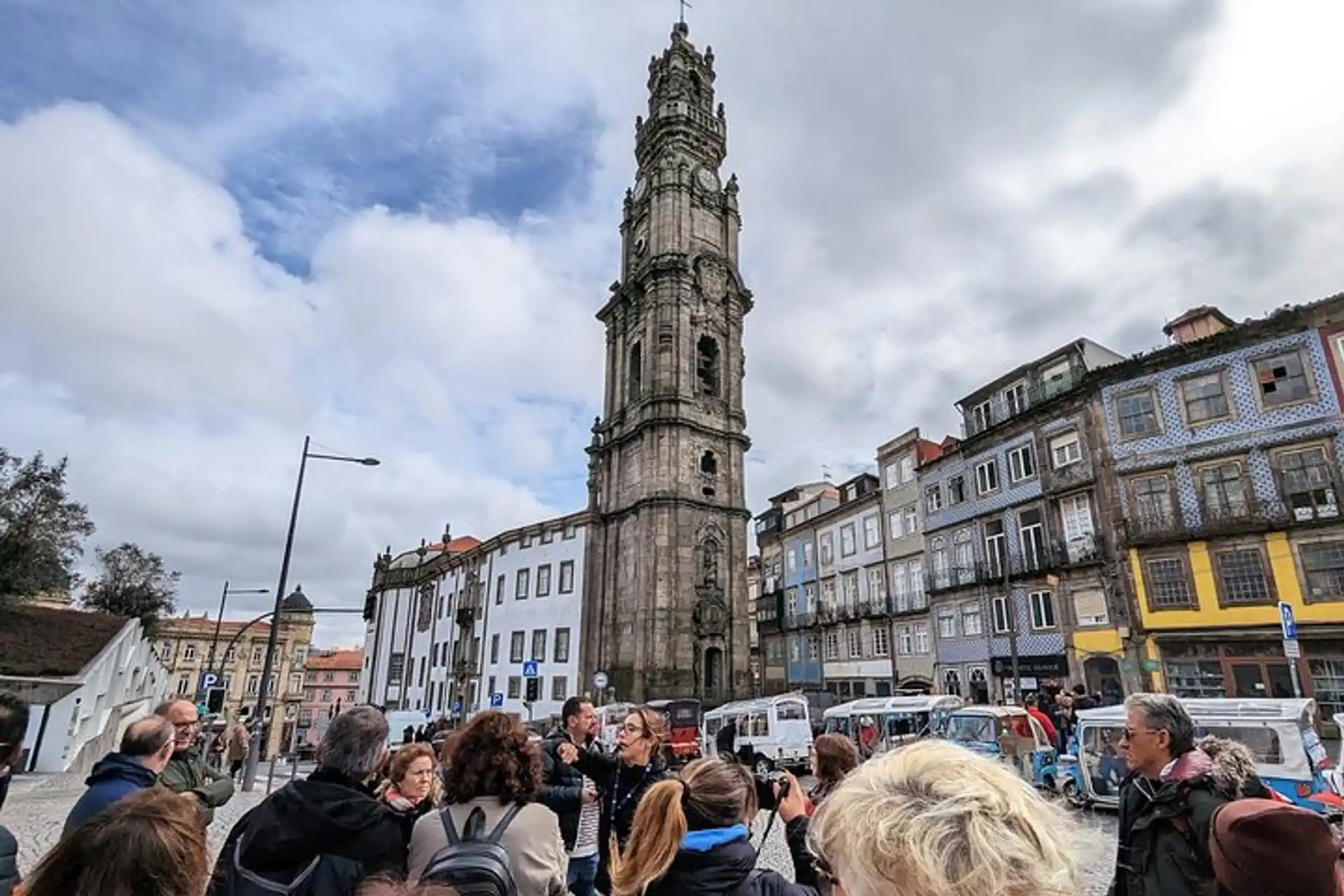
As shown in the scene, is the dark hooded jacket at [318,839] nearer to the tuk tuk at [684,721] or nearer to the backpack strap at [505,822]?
the backpack strap at [505,822]

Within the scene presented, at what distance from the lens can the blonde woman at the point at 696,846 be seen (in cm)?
271

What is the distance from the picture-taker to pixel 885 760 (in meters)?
1.59

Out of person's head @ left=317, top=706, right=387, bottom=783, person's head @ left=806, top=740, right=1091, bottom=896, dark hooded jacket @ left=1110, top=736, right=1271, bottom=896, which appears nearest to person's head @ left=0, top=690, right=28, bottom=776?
person's head @ left=317, top=706, right=387, bottom=783

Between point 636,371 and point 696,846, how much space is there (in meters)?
39.4

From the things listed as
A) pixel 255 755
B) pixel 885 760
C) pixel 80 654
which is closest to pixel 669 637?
pixel 255 755

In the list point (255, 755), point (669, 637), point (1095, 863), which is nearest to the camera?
point (1095, 863)

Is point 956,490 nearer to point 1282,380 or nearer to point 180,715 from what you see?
point 1282,380

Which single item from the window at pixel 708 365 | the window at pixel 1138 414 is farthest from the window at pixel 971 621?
the window at pixel 708 365

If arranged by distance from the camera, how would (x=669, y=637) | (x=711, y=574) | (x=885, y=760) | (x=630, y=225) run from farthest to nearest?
(x=630, y=225), (x=711, y=574), (x=669, y=637), (x=885, y=760)

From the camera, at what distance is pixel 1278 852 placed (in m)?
1.83

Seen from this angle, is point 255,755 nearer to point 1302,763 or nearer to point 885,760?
point 885,760

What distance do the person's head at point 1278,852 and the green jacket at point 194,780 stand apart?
5492mm

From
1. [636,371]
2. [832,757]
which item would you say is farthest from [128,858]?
[636,371]

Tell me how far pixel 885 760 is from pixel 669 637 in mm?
33001
